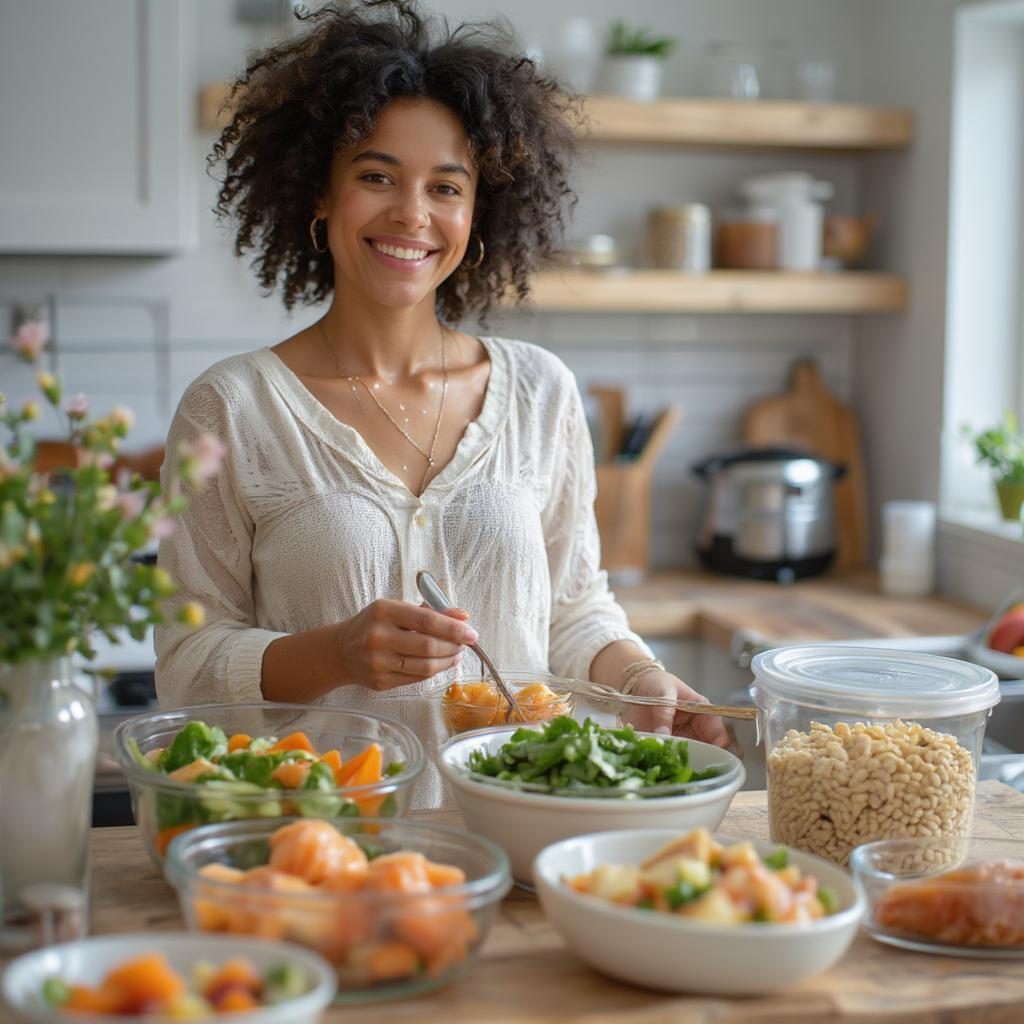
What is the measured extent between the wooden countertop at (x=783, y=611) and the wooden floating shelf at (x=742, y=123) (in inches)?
39.5

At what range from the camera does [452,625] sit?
1.35 m

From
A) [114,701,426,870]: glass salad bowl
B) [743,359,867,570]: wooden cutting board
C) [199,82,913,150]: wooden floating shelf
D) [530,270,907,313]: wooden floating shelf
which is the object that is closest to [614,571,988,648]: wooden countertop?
[743,359,867,570]: wooden cutting board

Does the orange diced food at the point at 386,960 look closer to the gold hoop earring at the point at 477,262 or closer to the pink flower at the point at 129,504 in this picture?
the pink flower at the point at 129,504

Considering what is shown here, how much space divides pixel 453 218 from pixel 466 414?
261 mm

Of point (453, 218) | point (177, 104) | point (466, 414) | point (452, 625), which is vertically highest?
point (177, 104)

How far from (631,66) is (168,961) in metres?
2.62

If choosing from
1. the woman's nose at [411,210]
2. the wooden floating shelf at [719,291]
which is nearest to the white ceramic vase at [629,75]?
the wooden floating shelf at [719,291]

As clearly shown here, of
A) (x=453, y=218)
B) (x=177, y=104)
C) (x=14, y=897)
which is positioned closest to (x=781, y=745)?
(x=14, y=897)

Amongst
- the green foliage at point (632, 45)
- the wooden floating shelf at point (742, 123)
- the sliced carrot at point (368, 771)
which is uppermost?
the green foliage at point (632, 45)

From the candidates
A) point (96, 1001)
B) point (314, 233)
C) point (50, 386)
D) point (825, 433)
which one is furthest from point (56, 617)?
point (825, 433)

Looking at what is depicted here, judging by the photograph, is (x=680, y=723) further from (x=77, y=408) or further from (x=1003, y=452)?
(x=1003, y=452)

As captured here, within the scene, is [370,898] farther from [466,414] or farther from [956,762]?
[466,414]

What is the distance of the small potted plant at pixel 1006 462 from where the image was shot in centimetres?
305

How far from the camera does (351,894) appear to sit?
940 mm
